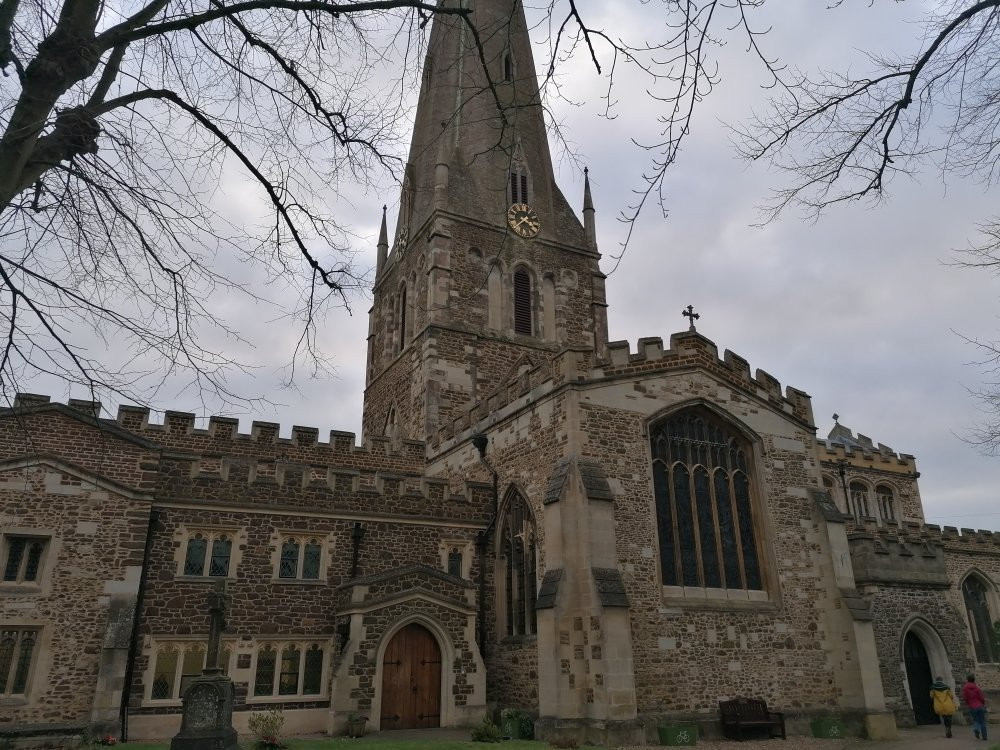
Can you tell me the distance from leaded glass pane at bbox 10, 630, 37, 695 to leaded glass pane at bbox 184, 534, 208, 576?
9.14ft

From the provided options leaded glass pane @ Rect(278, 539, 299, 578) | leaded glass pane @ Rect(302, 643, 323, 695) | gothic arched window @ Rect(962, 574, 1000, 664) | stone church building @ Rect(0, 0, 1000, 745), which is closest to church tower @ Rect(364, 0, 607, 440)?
stone church building @ Rect(0, 0, 1000, 745)

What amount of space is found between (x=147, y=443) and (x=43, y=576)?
3.04m

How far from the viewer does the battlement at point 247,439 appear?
20500mm

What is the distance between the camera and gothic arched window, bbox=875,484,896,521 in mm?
31817

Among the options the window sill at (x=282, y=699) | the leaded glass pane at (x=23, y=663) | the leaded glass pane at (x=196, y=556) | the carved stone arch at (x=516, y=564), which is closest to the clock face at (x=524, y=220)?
the carved stone arch at (x=516, y=564)

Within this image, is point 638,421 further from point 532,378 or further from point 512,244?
point 512,244

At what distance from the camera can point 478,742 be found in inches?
512

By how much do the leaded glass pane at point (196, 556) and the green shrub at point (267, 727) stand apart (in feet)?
10.0

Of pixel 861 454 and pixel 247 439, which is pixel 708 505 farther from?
pixel 861 454

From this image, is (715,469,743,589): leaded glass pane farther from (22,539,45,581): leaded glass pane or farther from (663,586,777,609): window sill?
(22,539,45,581): leaded glass pane

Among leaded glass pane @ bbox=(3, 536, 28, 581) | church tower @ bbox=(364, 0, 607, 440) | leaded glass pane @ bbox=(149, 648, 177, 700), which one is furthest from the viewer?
church tower @ bbox=(364, 0, 607, 440)

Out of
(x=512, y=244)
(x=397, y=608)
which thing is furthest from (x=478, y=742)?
(x=512, y=244)

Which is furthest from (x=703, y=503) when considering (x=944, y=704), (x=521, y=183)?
(x=521, y=183)

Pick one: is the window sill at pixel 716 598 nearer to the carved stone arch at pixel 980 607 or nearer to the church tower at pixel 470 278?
the church tower at pixel 470 278
